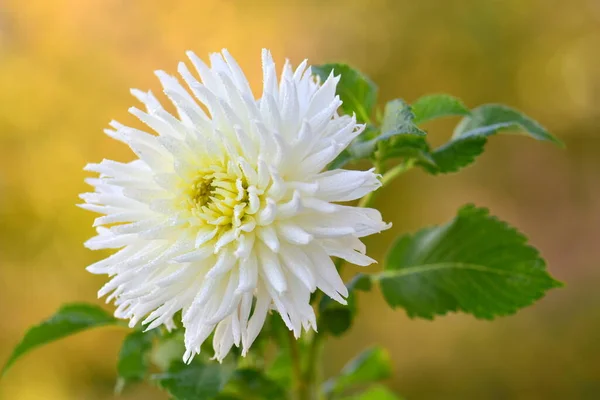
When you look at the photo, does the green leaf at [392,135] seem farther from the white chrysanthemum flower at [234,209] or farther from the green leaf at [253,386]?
the green leaf at [253,386]

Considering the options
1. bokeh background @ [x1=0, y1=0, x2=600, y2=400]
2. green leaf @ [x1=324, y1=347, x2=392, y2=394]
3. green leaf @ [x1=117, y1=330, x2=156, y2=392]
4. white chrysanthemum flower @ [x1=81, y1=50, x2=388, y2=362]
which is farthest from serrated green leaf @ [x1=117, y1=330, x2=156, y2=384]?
bokeh background @ [x1=0, y1=0, x2=600, y2=400]

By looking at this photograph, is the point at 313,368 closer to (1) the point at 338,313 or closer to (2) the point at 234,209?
(1) the point at 338,313

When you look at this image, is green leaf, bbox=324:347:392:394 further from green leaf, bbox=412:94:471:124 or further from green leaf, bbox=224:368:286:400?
green leaf, bbox=412:94:471:124

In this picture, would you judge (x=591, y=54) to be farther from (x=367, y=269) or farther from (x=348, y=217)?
(x=348, y=217)

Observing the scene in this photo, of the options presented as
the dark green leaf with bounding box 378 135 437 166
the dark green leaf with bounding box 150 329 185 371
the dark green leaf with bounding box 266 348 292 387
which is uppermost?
the dark green leaf with bounding box 378 135 437 166

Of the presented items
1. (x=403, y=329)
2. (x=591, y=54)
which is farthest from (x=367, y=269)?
(x=591, y=54)

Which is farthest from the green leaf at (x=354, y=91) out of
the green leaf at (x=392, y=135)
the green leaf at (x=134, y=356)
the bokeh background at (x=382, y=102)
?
the bokeh background at (x=382, y=102)
